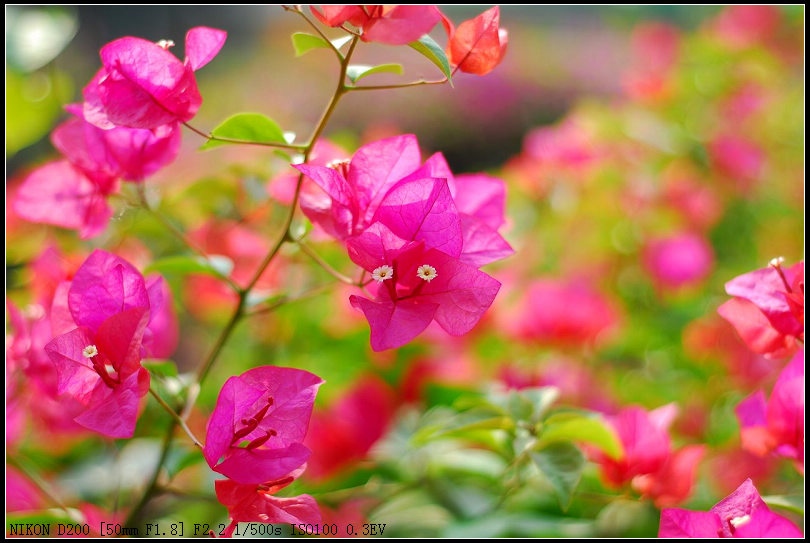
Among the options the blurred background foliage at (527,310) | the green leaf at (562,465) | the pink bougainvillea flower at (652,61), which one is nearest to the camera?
the green leaf at (562,465)

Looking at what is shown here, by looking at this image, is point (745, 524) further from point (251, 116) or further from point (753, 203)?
point (753, 203)

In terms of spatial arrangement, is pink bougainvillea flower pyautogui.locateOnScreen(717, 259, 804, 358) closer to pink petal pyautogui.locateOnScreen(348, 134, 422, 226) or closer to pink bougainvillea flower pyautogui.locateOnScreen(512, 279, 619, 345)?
pink petal pyautogui.locateOnScreen(348, 134, 422, 226)

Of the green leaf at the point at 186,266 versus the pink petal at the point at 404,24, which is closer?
the pink petal at the point at 404,24

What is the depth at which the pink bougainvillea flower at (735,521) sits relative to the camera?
0.44 metres

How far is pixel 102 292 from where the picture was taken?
47 centimetres

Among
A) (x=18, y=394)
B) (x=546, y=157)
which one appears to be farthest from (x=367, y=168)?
(x=546, y=157)

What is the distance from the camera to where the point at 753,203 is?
168cm

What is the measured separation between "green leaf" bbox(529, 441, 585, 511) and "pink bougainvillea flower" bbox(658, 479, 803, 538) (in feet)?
0.31

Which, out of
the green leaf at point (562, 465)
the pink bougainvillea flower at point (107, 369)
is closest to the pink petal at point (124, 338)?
the pink bougainvillea flower at point (107, 369)

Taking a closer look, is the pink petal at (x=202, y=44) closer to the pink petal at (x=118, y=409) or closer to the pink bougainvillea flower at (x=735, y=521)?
the pink petal at (x=118, y=409)

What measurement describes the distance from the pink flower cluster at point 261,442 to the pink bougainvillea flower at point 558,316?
65 cm

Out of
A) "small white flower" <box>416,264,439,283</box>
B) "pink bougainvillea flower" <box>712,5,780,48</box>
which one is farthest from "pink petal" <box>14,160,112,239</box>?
"pink bougainvillea flower" <box>712,5,780,48</box>

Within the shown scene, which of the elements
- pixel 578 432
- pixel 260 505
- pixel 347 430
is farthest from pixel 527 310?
pixel 260 505

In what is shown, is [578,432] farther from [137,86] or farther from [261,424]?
[137,86]
